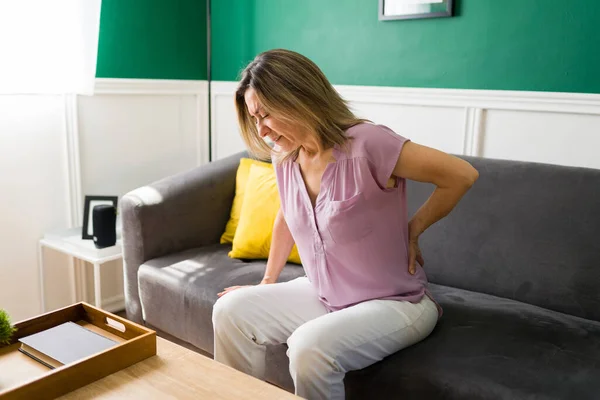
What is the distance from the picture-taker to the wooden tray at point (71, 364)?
1070mm

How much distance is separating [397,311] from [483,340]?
25cm

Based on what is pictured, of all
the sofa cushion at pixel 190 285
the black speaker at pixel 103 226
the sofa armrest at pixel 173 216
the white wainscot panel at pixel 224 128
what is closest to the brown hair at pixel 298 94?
the sofa cushion at pixel 190 285

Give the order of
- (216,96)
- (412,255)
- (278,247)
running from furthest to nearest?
1. (216,96)
2. (278,247)
3. (412,255)

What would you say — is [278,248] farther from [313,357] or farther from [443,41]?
[443,41]

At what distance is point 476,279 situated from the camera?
1.82 metres

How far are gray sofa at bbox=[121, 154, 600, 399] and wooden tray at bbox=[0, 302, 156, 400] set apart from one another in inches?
18.3

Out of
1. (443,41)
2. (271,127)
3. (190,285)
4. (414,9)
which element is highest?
(414,9)

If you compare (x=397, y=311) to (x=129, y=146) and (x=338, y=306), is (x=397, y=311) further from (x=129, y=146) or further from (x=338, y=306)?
(x=129, y=146)

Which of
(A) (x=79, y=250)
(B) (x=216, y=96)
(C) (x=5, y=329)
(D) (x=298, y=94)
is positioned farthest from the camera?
(B) (x=216, y=96)

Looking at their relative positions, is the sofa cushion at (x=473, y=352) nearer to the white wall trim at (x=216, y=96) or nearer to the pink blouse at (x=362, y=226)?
the pink blouse at (x=362, y=226)

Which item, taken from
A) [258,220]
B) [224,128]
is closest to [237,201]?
[258,220]

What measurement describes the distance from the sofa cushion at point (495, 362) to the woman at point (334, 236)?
0.19 ft

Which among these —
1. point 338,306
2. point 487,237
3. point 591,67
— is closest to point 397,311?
point 338,306

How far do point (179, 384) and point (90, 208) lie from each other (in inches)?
60.0
